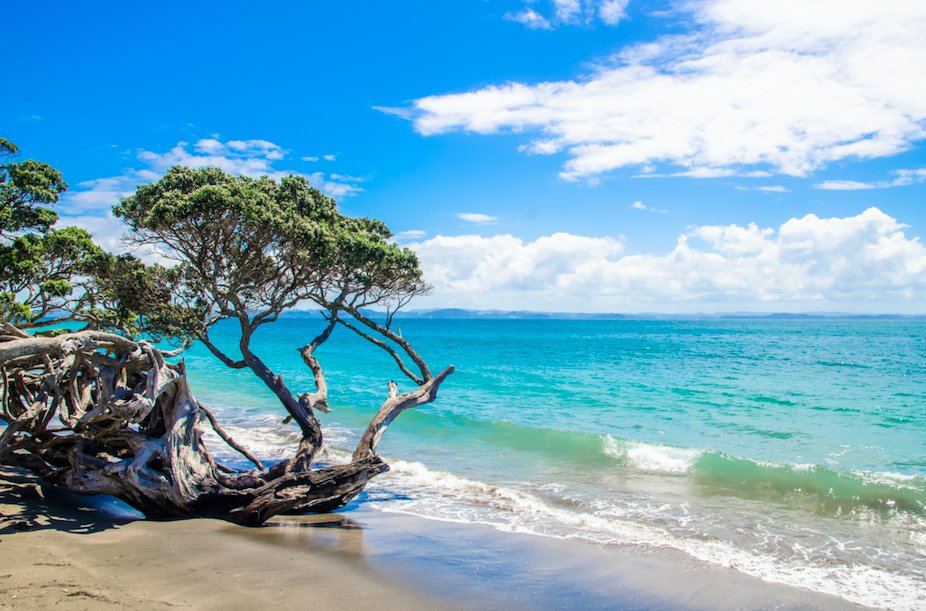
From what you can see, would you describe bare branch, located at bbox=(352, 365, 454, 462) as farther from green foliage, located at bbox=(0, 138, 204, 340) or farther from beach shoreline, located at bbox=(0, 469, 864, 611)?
green foliage, located at bbox=(0, 138, 204, 340)

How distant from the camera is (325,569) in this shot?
272 inches

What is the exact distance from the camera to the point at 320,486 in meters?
8.80

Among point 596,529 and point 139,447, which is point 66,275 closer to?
point 139,447

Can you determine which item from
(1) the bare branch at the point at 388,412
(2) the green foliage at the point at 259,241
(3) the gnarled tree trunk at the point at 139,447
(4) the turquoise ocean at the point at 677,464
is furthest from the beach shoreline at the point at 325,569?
(2) the green foliage at the point at 259,241

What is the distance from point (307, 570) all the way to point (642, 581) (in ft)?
15.6

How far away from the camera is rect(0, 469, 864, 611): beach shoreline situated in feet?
19.3

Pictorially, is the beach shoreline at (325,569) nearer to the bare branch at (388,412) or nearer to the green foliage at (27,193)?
the bare branch at (388,412)

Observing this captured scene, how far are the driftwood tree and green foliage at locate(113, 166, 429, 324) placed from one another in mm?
30

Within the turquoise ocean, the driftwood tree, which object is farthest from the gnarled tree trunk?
the turquoise ocean

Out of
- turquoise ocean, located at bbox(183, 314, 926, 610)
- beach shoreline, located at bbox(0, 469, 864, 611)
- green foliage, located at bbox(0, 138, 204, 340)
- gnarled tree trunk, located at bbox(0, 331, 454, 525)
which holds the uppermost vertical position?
green foliage, located at bbox(0, 138, 204, 340)

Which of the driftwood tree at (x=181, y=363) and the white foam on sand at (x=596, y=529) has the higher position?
the driftwood tree at (x=181, y=363)

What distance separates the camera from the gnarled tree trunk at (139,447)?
7.61 metres

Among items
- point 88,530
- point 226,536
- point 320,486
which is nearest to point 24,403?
point 88,530

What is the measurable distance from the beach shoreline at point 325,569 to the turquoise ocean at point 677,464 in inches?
33.9
